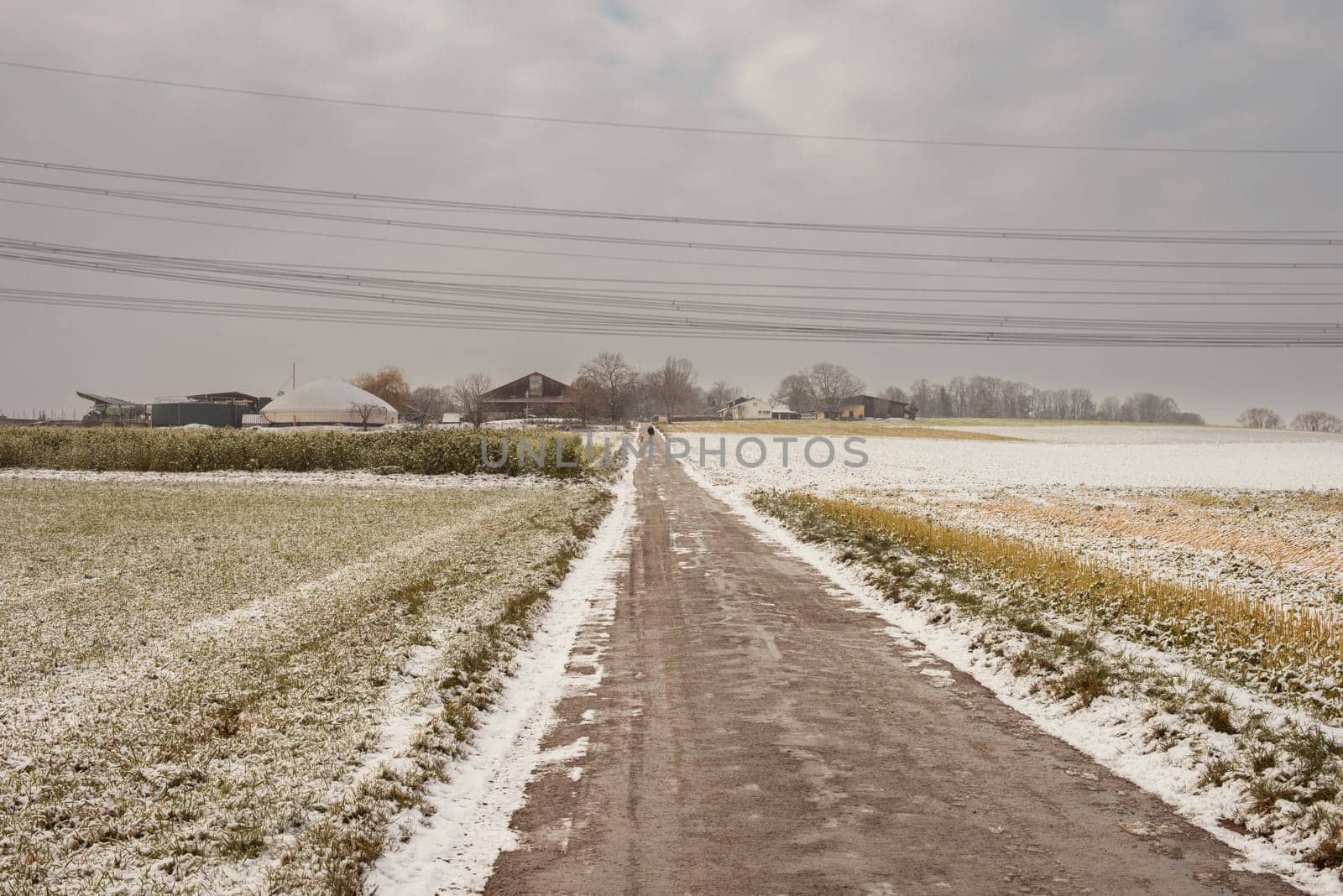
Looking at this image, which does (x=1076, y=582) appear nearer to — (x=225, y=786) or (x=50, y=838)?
(x=225, y=786)

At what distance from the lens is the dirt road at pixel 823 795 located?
5219mm

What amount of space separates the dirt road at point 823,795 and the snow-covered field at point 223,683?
1.46 metres

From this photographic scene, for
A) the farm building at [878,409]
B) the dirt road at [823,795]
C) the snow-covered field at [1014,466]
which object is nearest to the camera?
the dirt road at [823,795]

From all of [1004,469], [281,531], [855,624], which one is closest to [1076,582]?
[855,624]

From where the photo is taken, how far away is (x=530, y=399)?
138 m

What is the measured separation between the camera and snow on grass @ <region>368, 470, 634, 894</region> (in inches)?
211

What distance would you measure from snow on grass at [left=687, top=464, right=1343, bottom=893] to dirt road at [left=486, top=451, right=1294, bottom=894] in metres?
0.24

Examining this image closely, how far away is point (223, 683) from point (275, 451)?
38958 mm

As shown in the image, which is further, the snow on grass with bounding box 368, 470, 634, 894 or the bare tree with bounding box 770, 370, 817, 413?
the bare tree with bounding box 770, 370, 817, 413

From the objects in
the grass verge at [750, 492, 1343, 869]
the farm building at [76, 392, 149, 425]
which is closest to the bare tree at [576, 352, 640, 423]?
the farm building at [76, 392, 149, 425]

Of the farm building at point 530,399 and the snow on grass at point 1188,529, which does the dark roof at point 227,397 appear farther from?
the snow on grass at point 1188,529

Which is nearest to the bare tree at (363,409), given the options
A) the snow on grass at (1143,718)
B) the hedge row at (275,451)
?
the hedge row at (275,451)

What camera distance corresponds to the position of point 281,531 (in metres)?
22.2

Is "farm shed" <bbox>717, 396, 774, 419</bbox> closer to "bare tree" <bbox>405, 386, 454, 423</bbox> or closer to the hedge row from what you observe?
"bare tree" <bbox>405, 386, 454, 423</bbox>
